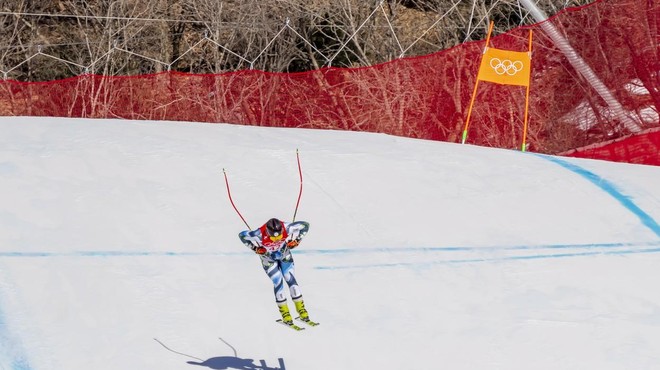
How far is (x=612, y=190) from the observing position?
652 inches

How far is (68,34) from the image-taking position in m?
31.0

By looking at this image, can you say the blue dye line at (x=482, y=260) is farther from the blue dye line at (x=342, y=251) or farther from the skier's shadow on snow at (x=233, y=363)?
the skier's shadow on snow at (x=233, y=363)

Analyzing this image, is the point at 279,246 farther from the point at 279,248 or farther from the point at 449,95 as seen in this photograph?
the point at 449,95

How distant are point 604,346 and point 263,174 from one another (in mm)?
6237

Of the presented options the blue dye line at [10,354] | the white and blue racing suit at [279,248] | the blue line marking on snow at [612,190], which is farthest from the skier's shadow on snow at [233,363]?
the blue line marking on snow at [612,190]

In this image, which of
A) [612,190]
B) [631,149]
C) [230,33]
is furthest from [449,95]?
[230,33]

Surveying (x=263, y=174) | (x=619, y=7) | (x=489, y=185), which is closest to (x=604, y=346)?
(x=489, y=185)

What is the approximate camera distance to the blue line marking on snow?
50.8ft

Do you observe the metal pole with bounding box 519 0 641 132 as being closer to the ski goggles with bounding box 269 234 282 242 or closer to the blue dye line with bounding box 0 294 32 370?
the ski goggles with bounding box 269 234 282 242

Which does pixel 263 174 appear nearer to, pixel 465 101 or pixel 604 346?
pixel 465 101

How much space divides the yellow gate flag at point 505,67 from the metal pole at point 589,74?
0.49 meters

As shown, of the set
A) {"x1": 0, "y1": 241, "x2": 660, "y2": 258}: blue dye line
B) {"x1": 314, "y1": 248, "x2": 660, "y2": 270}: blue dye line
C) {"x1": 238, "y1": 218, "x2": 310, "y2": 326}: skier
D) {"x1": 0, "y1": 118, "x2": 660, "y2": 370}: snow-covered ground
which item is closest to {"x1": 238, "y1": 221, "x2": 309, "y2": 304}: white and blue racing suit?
{"x1": 238, "y1": 218, "x2": 310, "y2": 326}: skier

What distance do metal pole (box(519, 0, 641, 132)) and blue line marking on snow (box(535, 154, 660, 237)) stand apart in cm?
95

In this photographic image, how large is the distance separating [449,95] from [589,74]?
7.07 feet
